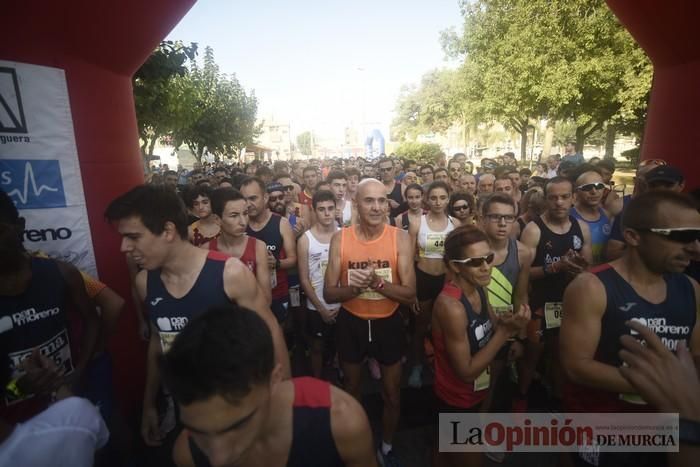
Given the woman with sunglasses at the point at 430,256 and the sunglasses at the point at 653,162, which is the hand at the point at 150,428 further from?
the sunglasses at the point at 653,162

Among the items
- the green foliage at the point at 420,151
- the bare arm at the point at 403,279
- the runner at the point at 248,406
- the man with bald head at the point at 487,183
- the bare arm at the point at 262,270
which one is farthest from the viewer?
the green foliage at the point at 420,151

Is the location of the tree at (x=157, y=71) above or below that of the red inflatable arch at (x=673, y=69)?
above

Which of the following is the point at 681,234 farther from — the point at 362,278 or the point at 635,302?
the point at 362,278

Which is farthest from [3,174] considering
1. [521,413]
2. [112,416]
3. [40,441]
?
[521,413]

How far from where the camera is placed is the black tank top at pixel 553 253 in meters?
3.91

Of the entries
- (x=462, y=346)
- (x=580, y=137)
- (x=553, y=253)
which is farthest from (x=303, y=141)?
(x=462, y=346)

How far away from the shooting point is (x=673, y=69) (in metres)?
4.92

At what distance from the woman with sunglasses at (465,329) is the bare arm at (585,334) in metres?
0.26

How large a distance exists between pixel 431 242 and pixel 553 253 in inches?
54.1

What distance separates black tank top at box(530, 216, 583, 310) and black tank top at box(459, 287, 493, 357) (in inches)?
65.1

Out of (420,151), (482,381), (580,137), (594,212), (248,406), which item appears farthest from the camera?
(420,151)

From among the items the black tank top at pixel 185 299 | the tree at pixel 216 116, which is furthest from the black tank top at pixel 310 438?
the tree at pixel 216 116

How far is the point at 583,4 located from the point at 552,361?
1818 centimetres

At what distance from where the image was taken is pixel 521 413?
3.66 meters
